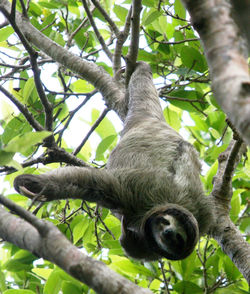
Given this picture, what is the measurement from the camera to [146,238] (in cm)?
407

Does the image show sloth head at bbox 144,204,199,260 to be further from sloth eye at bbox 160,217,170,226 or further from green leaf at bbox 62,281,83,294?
green leaf at bbox 62,281,83,294

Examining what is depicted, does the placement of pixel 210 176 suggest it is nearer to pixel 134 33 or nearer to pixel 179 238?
pixel 179 238

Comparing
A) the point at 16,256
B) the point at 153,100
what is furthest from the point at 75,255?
Result: the point at 153,100

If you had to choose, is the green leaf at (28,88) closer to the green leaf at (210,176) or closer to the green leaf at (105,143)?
the green leaf at (105,143)

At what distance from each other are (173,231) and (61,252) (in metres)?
2.02

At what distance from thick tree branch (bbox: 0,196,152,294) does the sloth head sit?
74.5 inches

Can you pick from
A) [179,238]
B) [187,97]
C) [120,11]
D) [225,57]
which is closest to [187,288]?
[179,238]

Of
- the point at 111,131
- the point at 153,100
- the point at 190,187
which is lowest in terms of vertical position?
the point at 190,187

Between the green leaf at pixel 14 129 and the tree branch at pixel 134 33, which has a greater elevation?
the tree branch at pixel 134 33

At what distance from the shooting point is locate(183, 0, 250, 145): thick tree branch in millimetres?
1400

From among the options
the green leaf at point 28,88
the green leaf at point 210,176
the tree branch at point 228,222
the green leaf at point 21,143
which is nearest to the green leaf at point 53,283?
the tree branch at point 228,222

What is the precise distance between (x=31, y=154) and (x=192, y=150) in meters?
1.74

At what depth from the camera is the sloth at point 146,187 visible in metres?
3.76

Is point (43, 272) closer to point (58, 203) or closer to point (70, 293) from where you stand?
point (70, 293)
